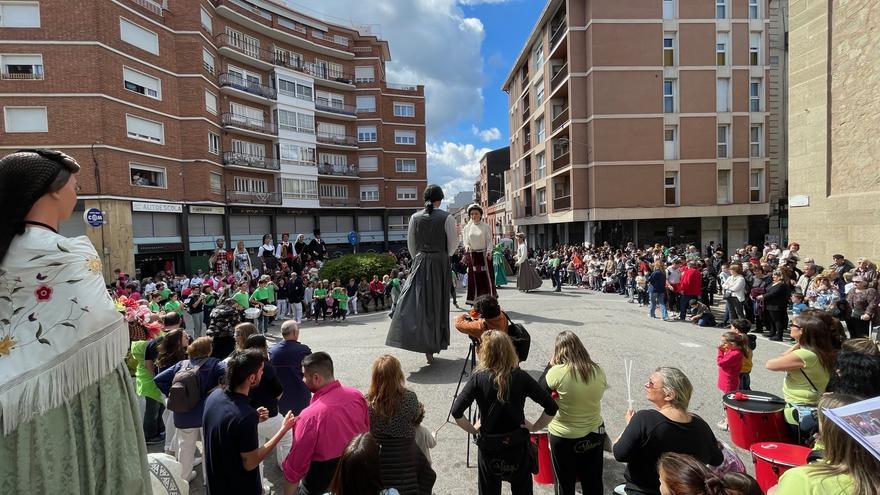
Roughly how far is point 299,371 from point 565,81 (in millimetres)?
29030

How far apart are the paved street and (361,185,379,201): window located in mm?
32645

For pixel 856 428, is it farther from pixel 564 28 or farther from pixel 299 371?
pixel 564 28

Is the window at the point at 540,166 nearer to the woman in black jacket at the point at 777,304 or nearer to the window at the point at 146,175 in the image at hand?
the woman in black jacket at the point at 777,304

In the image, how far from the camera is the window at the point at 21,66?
2188 cm

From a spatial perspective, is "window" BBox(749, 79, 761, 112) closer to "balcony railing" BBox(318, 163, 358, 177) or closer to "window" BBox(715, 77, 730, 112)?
"window" BBox(715, 77, 730, 112)

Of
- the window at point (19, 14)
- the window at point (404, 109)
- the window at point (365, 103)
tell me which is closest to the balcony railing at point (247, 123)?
the window at point (365, 103)

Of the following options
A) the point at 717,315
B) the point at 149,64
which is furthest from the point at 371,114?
the point at 717,315

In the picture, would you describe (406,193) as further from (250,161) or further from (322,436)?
(322,436)

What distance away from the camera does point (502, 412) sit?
322cm

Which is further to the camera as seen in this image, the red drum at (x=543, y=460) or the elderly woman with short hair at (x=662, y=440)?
the red drum at (x=543, y=460)

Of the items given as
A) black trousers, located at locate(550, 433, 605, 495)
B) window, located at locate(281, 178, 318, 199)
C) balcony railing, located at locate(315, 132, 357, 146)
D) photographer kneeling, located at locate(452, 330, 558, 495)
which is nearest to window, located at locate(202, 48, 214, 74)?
window, located at locate(281, 178, 318, 199)

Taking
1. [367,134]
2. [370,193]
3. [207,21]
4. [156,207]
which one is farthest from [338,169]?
[156,207]

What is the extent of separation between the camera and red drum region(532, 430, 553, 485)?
12.9ft

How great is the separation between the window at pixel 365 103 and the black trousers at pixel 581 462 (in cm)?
4288
